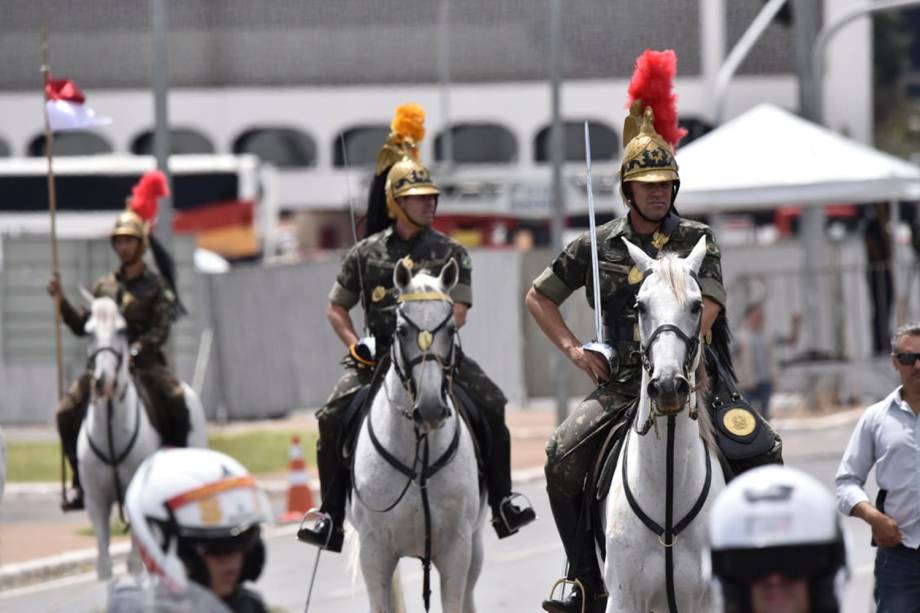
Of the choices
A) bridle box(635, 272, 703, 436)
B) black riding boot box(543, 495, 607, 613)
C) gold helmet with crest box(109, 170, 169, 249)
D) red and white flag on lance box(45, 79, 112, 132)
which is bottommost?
black riding boot box(543, 495, 607, 613)

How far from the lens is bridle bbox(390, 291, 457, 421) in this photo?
9617 mm

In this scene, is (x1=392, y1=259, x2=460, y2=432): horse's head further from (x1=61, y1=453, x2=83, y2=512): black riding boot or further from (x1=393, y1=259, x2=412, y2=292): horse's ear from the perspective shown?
(x1=61, y1=453, x2=83, y2=512): black riding boot

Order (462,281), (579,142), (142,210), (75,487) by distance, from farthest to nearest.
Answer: (579,142) → (142,210) → (75,487) → (462,281)

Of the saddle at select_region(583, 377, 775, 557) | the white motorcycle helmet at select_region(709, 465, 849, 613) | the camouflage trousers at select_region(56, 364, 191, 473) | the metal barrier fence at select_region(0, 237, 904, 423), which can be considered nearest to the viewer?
the white motorcycle helmet at select_region(709, 465, 849, 613)

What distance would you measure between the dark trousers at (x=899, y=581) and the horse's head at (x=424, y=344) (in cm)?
208

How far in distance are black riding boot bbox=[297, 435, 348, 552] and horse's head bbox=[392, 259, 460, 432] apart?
0.91 m

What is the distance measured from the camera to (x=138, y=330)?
15.4 m

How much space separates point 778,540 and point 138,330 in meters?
11.2

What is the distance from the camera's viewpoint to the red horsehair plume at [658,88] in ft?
31.0

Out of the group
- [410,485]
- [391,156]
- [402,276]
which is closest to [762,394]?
[391,156]

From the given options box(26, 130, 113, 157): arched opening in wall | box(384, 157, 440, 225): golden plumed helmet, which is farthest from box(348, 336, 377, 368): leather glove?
box(26, 130, 113, 157): arched opening in wall

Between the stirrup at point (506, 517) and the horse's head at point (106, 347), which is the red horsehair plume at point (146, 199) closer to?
the horse's head at point (106, 347)

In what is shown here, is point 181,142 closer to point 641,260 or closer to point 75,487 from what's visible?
point 75,487

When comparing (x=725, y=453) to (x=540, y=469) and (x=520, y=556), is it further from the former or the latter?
(x=540, y=469)
